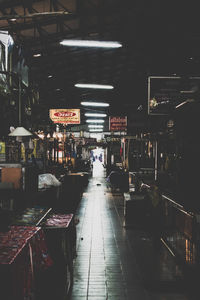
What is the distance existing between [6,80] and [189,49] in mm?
8209

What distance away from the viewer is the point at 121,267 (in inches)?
255

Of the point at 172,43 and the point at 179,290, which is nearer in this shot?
the point at 179,290

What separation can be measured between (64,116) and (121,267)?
10.8 metres

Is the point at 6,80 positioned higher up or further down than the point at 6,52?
further down

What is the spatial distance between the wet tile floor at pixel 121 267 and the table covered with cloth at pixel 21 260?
129 cm

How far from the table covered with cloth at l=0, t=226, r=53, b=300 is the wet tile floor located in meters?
1.29

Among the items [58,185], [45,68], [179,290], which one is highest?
[45,68]

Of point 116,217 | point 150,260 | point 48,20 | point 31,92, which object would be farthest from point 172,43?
point 150,260

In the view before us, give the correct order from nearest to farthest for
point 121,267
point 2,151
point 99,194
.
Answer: point 121,267 < point 2,151 < point 99,194

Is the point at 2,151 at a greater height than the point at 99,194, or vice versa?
the point at 2,151

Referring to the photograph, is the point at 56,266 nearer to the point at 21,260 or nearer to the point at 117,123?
the point at 21,260

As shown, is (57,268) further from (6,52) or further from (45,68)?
(45,68)

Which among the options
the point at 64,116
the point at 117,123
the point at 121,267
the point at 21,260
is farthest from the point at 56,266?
the point at 117,123

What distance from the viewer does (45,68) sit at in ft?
49.9
